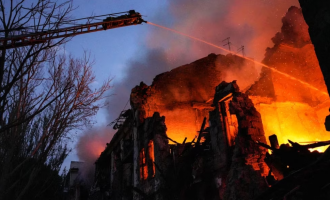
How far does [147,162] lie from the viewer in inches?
638

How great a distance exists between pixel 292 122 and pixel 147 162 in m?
9.93

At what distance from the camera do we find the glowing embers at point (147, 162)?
51.7ft

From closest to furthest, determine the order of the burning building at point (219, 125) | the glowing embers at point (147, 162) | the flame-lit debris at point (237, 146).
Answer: the flame-lit debris at point (237, 146) → the burning building at point (219, 125) → the glowing embers at point (147, 162)

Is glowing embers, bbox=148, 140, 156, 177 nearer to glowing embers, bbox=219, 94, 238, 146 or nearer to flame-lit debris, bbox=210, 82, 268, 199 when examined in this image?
flame-lit debris, bbox=210, 82, 268, 199

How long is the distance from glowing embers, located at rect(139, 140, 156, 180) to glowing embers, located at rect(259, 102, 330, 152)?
6.99m

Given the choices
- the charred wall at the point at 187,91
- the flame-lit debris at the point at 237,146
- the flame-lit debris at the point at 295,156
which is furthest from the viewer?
the charred wall at the point at 187,91

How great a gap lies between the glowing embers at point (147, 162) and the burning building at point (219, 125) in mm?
58

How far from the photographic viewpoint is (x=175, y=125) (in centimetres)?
1995

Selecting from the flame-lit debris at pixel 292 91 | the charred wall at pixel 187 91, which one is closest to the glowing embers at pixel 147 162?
the charred wall at pixel 187 91

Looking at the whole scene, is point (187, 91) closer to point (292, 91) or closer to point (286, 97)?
point (286, 97)

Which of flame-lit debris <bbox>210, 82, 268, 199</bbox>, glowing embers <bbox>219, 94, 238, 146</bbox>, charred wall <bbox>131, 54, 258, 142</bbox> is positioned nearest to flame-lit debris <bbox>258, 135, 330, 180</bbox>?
flame-lit debris <bbox>210, 82, 268, 199</bbox>

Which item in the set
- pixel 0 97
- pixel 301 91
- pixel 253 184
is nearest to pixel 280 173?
pixel 253 184

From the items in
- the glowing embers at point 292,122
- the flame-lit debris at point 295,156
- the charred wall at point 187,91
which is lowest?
the flame-lit debris at point 295,156

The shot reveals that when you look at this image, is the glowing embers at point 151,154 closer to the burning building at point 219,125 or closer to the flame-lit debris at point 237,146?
the burning building at point 219,125
